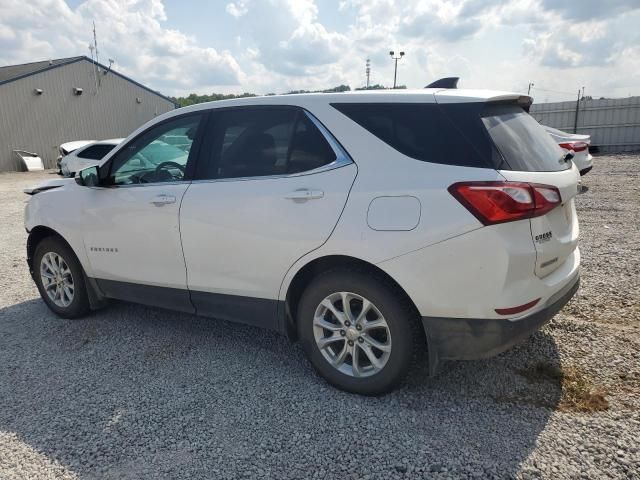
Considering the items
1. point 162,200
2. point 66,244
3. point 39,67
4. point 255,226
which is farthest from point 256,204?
point 39,67

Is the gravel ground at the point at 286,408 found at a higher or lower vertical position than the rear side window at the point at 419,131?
lower

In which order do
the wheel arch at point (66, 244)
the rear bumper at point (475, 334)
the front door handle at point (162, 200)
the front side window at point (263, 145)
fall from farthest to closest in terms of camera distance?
1. the wheel arch at point (66, 244)
2. the front door handle at point (162, 200)
3. the front side window at point (263, 145)
4. the rear bumper at point (475, 334)

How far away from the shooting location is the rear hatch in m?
2.69

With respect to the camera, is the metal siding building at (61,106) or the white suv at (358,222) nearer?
the white suv at (358,222)

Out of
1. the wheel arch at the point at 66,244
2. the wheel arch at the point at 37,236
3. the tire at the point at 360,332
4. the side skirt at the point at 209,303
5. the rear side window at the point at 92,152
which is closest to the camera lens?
the tire at the point at 360,332

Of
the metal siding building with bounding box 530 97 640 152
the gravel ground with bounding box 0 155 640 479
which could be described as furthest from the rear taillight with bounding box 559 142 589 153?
the metal siding building with bounding box 530 97 640 152

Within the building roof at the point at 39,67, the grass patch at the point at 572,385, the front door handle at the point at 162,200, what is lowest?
the grass patch at the point at 572,385

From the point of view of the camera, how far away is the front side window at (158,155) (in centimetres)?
380

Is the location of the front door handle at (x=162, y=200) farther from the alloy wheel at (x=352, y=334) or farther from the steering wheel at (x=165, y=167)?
the alloy wheel at (x=352, y=334)

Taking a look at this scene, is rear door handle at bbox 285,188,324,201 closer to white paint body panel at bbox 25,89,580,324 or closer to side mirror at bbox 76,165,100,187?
white paint body panel at bbox 25,89,580,324

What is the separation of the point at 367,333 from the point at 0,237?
8120 mm

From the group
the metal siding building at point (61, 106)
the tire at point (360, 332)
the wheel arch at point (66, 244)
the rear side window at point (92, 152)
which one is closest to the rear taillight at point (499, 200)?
the tire at point (360, 332)

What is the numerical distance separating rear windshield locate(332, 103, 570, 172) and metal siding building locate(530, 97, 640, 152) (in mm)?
20029

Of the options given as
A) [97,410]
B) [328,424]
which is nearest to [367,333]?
[328,424]
